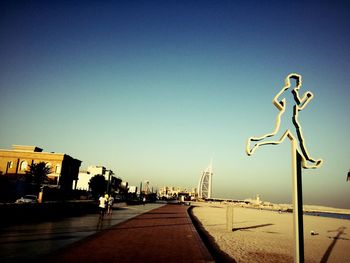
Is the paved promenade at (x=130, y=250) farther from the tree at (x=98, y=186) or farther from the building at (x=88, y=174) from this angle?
the building at (x=88, y=174)

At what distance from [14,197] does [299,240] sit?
144 feet

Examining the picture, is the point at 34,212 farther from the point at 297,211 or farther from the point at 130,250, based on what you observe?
the point at 297,211

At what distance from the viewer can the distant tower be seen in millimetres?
191500

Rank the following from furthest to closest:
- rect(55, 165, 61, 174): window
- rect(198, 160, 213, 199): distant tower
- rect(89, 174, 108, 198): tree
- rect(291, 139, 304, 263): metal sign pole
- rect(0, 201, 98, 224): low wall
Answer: rect(198, 160, 213, 199): distant tower
rect(89, 174, 108, 198): tree
rect(55, 165, 61, 174): window
rect(0, 201, 98, 224): low wall
rect(291, 139, 304, 263): metal sign pole

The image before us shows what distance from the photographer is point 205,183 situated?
19600 centimetres

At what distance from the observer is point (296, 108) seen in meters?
5.32

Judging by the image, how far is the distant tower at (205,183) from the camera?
192 m

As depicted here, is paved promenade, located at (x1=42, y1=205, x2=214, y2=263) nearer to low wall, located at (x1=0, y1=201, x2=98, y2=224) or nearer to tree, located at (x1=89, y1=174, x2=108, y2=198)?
low wall, located at (x1=0, y1=201, x2=98, y2=224)

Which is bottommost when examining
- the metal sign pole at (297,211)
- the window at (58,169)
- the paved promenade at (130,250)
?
the paved promenade at (130,250)

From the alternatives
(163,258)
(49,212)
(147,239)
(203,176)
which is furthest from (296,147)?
(203,176)

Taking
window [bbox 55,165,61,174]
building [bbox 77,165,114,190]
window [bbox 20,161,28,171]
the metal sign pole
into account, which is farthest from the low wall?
building [bbox 77,165,114,190]

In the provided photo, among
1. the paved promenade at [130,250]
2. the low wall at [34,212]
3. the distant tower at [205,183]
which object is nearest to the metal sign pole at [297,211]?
the paved promenade at [130,250]

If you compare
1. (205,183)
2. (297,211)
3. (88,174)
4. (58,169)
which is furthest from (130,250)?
(205,183)

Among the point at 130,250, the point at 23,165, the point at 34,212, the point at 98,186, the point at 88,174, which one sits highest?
the point at 88,174
